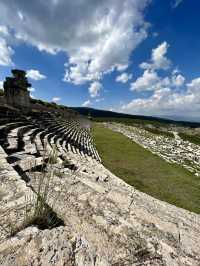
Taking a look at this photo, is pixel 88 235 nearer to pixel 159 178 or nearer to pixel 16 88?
pixel 159 178

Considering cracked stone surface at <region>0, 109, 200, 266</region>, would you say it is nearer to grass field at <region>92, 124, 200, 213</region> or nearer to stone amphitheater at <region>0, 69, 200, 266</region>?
stone amphitheater at <region>0, 69, 200, 266</region>

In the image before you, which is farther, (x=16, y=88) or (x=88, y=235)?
(x=16, y=88)

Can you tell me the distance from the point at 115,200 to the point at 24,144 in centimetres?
535

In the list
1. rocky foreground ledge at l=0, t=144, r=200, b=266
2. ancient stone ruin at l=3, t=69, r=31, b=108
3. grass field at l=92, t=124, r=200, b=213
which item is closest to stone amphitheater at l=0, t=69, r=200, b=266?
rocky foreground ledge at l=0, t=144, r=200, b=266

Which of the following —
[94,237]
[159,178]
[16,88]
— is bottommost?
[159,178]

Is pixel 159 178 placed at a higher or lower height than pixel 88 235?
lower

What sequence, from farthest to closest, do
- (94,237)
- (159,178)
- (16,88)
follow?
(16,88)
(159,178)
(94,237)

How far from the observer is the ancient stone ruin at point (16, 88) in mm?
15578

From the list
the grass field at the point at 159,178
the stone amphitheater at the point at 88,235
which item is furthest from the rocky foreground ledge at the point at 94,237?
the grass field at the point at 159,178

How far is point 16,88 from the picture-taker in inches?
623

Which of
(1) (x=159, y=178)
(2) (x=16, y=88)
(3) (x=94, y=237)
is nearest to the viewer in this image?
(3) (x=94, y=237)

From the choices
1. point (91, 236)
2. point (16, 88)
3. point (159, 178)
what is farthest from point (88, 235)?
A: point (16, 88)

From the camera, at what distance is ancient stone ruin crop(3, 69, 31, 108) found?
15578mm

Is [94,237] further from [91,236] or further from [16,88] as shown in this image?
[16,88]
